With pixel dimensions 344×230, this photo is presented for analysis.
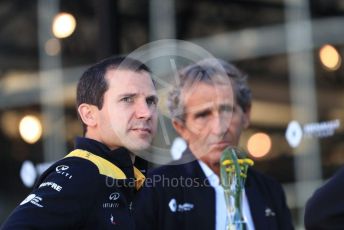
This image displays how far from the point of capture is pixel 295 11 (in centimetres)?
658

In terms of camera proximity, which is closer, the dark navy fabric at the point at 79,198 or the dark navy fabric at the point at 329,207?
the dark navy fabric at the point at 329,207

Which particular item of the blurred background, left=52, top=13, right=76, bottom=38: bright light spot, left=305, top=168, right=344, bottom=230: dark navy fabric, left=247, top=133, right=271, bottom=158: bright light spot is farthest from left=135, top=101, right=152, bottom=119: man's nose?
left=52, top=13, right=76, bottom=38: bright light spot

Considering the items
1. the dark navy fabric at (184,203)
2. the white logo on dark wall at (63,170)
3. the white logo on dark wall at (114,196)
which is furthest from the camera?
the dark navy fabric at (184,203)

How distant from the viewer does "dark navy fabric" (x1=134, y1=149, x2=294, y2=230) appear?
3793 mm

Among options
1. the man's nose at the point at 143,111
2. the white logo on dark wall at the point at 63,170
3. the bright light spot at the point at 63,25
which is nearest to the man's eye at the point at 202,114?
the man's nose at the point at 143,111

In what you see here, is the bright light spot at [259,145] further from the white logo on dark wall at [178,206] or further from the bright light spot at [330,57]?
the white logo on dark wall at [178,206]

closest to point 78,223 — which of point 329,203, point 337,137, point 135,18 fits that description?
point 329,203

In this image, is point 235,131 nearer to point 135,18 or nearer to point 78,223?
point 78,223

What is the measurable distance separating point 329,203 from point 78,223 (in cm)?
80

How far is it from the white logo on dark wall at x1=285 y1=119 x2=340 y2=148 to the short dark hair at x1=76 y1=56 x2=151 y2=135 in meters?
3.10

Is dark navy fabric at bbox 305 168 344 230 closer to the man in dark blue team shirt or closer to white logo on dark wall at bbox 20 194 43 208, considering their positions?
the man in dark blue team shirt

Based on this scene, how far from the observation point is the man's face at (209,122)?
3982 mm

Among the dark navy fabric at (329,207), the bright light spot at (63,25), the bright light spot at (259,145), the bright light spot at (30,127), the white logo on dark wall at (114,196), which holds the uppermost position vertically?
the bright light spot at (63,25)

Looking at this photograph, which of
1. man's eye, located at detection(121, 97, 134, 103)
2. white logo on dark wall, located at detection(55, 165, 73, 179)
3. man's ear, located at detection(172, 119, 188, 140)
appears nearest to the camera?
white logo on dark wall, located at detection(55, 165, 73, 179)
